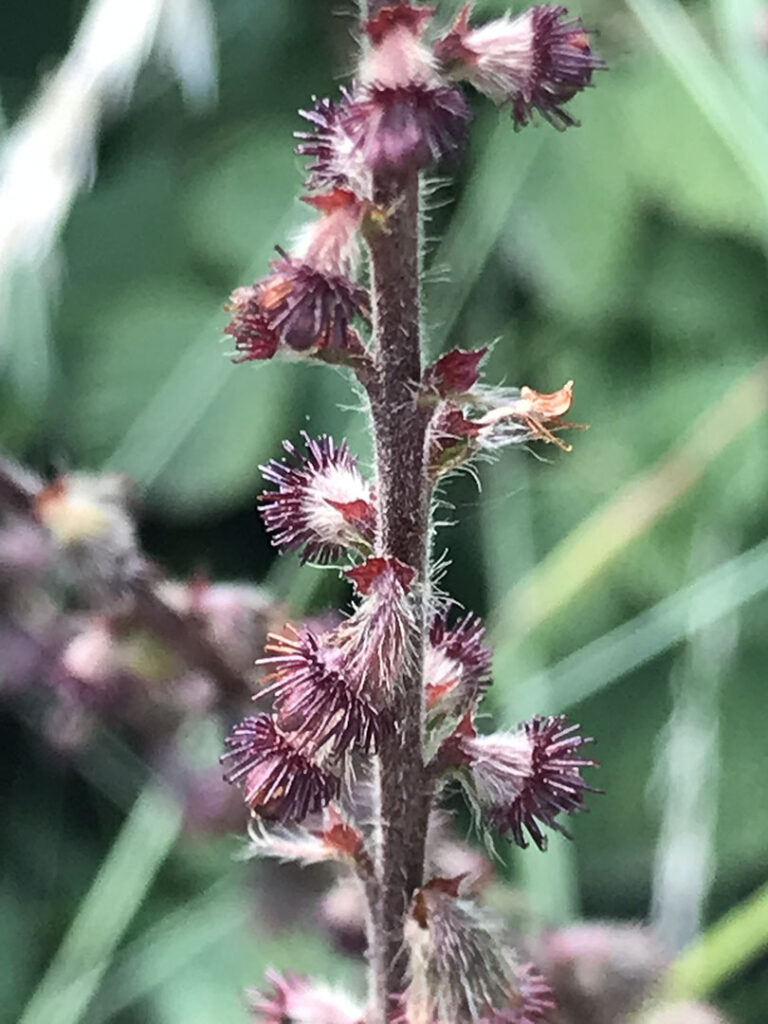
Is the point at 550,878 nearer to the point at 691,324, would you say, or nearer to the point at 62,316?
the point at 691,324

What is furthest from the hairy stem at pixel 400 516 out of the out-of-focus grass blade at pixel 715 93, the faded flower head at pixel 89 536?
the out-of-focus grass blade at pixel 715 93

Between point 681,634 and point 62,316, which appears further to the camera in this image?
point 62,316

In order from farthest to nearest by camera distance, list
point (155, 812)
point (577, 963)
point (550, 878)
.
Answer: point (155, 812) < point (550, 878) < point (577, 963)

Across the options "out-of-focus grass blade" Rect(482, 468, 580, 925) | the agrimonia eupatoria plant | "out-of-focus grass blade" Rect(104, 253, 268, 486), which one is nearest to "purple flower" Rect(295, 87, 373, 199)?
the agrimonia eupatoria plant

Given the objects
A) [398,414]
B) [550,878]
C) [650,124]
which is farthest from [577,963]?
[650,124]

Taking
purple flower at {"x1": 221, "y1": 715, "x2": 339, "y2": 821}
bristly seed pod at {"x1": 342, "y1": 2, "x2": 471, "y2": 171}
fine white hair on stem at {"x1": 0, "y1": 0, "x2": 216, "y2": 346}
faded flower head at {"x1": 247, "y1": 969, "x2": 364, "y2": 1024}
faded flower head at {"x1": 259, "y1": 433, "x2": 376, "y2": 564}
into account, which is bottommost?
faded flower head at {"x1": 247, "y1": 969, "x2": 364, "y2": 1024}

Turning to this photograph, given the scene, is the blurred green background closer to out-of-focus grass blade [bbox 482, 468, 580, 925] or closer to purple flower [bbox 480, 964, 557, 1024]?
out-of-focus grass blade [bbox 482, 468, 580, 925]

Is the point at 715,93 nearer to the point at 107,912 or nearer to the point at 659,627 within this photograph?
the point at 659,627
